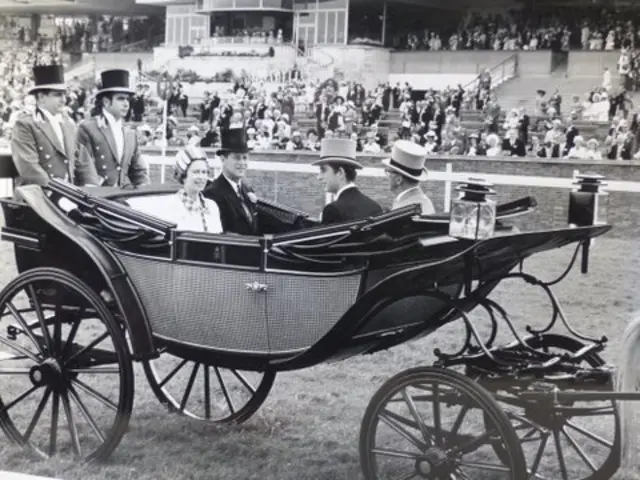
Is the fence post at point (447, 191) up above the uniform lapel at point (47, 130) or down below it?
below

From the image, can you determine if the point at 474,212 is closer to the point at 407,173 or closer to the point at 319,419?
the point at 407,173

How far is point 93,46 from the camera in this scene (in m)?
2.57

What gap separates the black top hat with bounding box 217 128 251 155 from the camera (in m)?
2.42

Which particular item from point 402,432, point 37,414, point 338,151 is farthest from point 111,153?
point 402,432

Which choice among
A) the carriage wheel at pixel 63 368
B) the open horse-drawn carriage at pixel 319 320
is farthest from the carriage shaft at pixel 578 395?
the carriage wheel at pixel 63 368

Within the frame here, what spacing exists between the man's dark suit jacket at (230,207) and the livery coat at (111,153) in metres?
0.20

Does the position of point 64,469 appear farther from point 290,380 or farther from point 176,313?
point 290,380

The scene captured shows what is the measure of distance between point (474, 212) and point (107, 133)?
1213 mm

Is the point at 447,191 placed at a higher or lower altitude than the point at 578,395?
higher

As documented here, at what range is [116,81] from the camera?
2.49 m

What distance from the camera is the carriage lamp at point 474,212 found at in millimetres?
2021

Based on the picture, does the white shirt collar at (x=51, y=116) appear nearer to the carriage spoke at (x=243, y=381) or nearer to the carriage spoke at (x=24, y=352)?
the carriage spoke at (x=24, y=352)

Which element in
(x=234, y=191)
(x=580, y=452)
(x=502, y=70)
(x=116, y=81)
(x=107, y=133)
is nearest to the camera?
(x=502, y=70)

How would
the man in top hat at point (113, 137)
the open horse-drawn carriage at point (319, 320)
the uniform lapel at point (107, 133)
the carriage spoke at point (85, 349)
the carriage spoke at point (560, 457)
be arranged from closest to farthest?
the open horse-drawn carriage at point (319, 320) < the carriage spoke at point (560, 457) < the man in top hat at point (113, 137) < the carriage spoke at point (85, 349) < the uniform lapel at point (107, 133)
